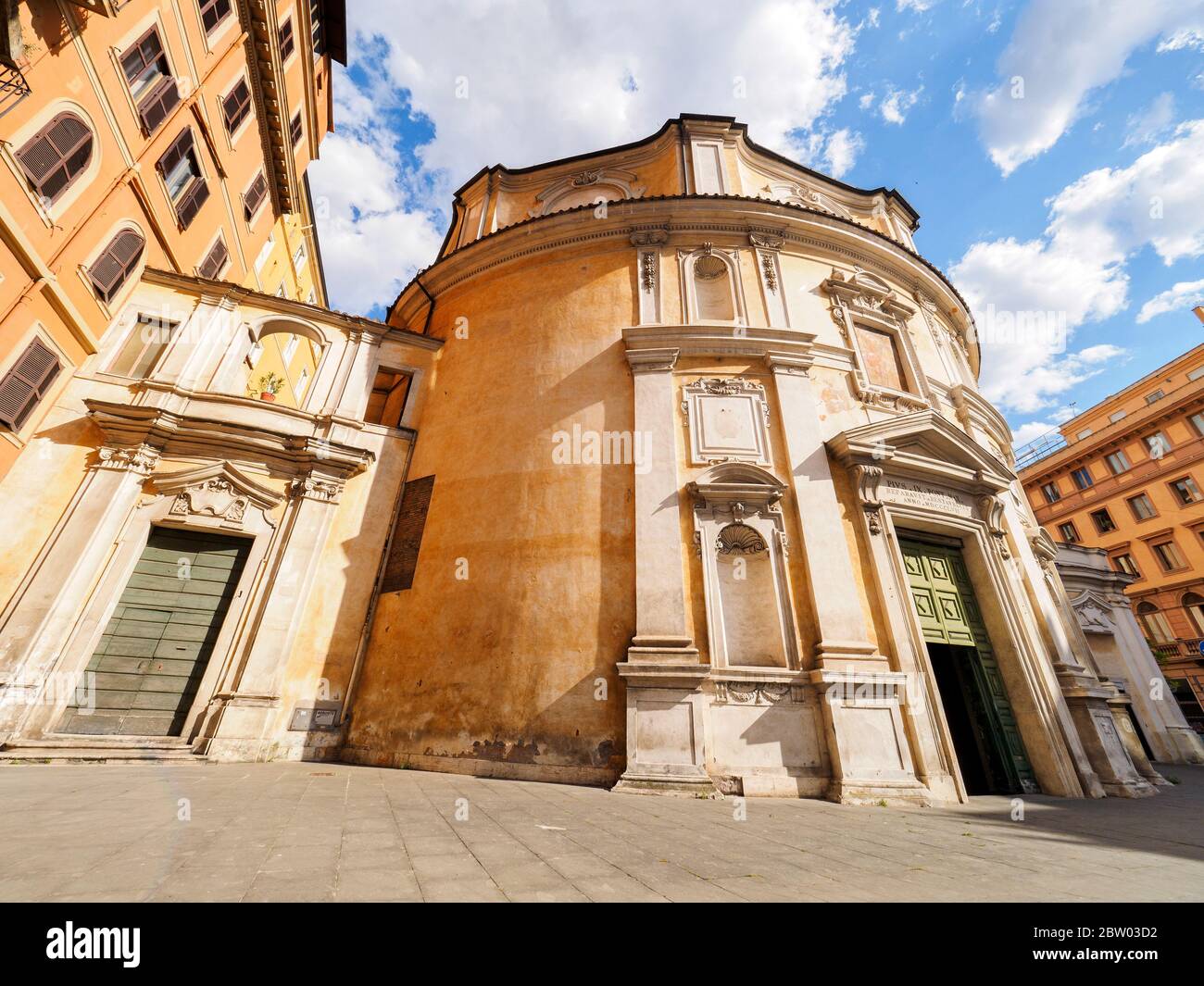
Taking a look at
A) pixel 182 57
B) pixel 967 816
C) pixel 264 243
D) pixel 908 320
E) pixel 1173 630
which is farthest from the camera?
pixel 1173 630

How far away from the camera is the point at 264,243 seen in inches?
617

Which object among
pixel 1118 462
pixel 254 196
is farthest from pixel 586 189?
pixel 1118 462

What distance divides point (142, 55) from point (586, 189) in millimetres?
9996

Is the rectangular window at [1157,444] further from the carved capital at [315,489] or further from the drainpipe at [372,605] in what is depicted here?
the carved capital at [315,489]

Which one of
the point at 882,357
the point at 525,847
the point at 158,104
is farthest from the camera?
the point at 882,357

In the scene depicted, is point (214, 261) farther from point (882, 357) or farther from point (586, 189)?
point (882, 357)

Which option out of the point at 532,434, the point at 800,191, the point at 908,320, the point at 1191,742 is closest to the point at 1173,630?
the point at 1191,742

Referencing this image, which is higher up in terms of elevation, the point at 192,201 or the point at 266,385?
the point at 192,201

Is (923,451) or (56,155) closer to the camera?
(56,155)

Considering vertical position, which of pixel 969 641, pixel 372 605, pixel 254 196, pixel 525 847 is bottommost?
pixel 525 847

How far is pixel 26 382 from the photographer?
870 centimetres

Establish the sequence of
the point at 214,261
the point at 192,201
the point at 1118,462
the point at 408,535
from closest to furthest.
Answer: the point at 408,535 → the point at 192,201 → the point at 214,261 → the point at 1118,462
